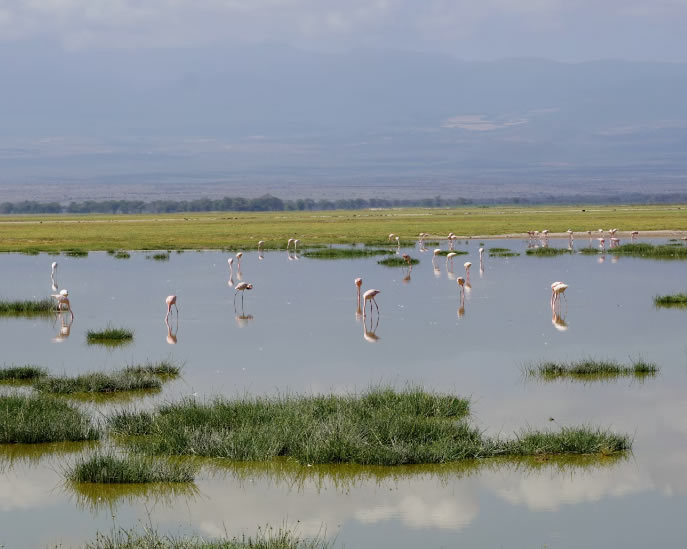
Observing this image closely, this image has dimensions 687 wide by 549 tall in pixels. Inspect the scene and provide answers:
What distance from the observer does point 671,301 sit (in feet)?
85.7

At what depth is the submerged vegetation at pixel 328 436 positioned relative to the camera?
11.7 metres

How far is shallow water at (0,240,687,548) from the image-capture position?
33.2ft

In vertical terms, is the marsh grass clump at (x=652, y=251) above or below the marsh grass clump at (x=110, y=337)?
above

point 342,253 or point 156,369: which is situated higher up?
point 342,253

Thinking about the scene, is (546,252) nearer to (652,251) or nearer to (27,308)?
(652,251)

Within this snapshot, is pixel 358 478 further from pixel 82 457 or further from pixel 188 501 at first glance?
pixel 82 457

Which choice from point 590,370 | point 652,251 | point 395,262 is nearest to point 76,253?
point 395,262

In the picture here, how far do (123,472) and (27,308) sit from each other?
639 inches

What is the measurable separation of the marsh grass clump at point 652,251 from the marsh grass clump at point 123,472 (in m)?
33.3

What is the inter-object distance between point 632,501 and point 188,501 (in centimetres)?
386

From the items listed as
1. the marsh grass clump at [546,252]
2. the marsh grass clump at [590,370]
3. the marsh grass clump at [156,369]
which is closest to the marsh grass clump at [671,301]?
the marsh grass clump at [590,370]

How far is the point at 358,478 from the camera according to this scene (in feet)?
37.1

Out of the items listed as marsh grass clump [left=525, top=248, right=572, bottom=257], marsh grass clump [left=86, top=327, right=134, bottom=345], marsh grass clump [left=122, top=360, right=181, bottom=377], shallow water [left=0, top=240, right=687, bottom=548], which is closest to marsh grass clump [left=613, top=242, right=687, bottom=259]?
marsh grass clump [left=525, top=248, right=572, bottom=257]

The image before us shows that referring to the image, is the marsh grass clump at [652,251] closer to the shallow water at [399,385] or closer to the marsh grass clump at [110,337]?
the shallow water at [399,385]
